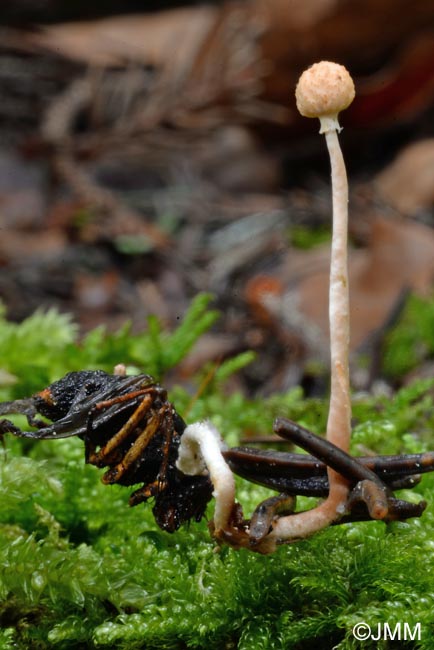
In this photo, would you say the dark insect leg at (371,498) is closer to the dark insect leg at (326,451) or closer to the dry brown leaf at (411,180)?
the dark insect leg at (326,451)

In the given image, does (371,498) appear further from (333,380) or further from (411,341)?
(411,341)

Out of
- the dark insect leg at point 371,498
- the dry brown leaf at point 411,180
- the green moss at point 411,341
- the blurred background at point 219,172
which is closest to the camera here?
the dark insect leg at point 371,498

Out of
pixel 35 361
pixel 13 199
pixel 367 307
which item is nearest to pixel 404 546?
pixel 35 361

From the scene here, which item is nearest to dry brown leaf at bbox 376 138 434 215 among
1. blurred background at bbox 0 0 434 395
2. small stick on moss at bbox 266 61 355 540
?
blurred background at bbox 0 0 434 395

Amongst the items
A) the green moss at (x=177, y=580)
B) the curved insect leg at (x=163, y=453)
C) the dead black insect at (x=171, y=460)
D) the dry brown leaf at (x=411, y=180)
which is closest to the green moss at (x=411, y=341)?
the dry brown leaf at (x=411, y=180)

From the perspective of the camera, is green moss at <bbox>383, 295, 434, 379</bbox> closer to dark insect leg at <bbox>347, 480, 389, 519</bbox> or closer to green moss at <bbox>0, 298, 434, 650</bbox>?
green moss at <bbox>0, 298, 434, 650</bbox>

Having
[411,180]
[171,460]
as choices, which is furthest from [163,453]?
[411,180]

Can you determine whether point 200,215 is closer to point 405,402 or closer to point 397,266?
point 397,266
